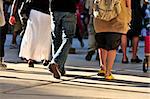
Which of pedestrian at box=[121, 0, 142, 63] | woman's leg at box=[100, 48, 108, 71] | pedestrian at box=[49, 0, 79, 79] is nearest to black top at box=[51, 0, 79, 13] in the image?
pedestrian at box=[49, 0, 79, 79]

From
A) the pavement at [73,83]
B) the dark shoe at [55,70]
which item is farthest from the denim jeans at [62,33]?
the pavement at [73,83]

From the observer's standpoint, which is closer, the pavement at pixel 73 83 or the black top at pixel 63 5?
the pavement at pixel 73 83

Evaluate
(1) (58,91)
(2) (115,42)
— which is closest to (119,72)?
(2) (115,42)

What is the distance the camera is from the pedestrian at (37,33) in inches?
360

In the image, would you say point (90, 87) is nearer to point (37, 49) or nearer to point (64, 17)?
point (64, 17)

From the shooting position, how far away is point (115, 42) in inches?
320

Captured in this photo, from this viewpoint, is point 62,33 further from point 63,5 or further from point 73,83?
point 73,83

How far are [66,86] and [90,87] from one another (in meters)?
0.35

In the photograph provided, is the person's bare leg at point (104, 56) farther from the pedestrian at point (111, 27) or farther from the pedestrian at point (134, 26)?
the pedestrian at point (134, 26)

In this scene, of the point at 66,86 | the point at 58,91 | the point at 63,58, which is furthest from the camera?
the point at 63,58

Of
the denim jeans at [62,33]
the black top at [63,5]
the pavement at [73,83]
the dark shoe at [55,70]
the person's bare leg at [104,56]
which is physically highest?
the black top at [63,5]

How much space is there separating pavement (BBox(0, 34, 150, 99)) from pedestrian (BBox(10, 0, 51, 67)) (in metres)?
0.30

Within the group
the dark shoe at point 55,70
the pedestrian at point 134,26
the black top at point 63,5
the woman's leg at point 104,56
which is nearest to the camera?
the dark shoe at point 55,70

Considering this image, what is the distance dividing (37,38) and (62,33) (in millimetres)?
→ 1183
